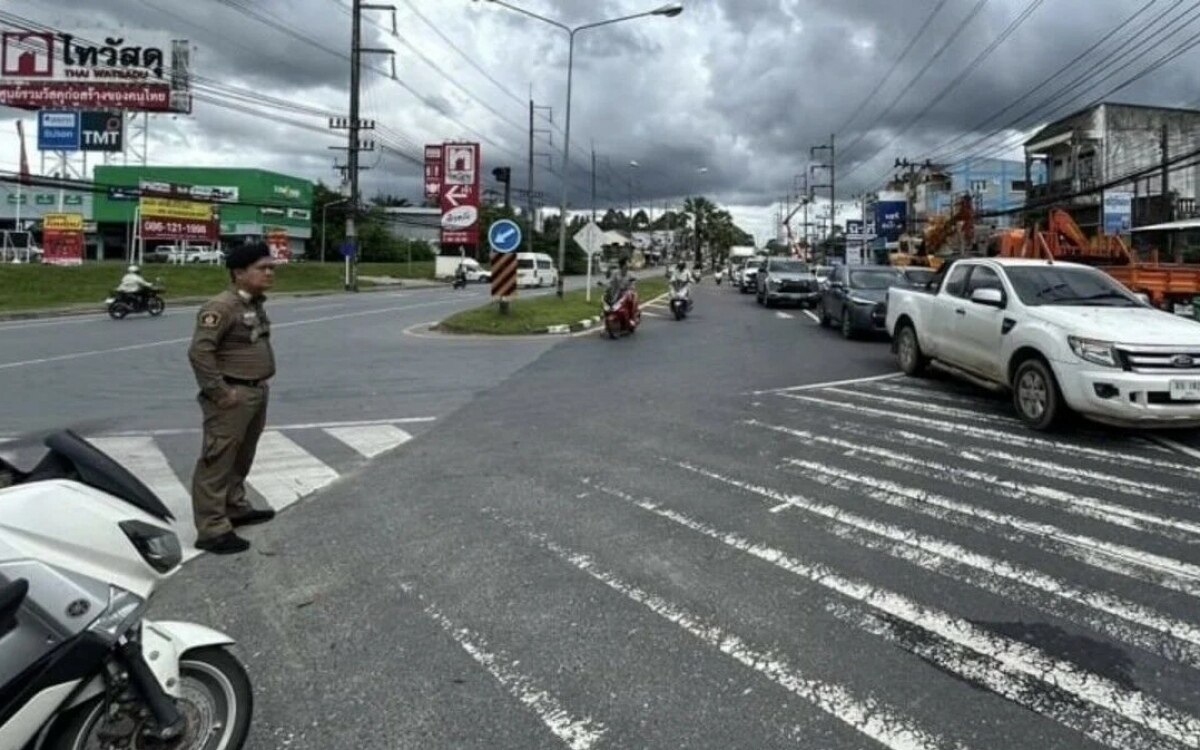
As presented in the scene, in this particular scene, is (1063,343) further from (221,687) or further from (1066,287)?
(221,687)

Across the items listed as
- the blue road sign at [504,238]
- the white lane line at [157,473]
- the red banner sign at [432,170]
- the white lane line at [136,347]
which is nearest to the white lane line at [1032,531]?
the white lane line at [157,473]

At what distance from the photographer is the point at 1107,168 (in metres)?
43.8

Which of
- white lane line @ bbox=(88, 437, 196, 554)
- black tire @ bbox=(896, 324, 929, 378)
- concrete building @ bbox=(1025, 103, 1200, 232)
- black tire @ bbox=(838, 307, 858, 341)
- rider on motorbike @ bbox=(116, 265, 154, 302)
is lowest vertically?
white lane line @ bbox=(88, 437, 196, 554)

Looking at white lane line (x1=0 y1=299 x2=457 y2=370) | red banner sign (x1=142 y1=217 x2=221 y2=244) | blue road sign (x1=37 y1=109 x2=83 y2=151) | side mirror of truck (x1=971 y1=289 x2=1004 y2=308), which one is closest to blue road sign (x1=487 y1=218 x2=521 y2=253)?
white lane line (x1=0 y1=299 x2=457 y2=370)

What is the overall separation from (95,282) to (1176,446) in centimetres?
3898

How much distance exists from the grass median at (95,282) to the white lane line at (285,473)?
19989 mm

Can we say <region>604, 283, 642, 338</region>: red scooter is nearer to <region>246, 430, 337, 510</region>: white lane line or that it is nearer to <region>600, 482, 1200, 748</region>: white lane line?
<region>246, 430, 337, 510</region>: white lane line

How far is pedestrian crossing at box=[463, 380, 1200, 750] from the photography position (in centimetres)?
326

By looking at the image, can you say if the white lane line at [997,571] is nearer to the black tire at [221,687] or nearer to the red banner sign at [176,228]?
the black tire at [221,687]

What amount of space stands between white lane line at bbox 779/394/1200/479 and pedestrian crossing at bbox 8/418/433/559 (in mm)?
5050

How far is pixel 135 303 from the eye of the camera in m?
24.5

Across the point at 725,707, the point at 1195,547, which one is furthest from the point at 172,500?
the point at 1195,547

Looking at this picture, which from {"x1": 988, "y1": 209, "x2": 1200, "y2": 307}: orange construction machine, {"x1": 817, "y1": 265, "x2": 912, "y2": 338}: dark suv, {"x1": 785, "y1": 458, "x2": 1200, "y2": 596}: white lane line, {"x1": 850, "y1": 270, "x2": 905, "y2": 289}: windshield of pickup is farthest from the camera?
{"x1": 850, "y1": 270, "x2": 905, "y2": 289}: windshield of pickup

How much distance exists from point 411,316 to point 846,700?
2294cm
